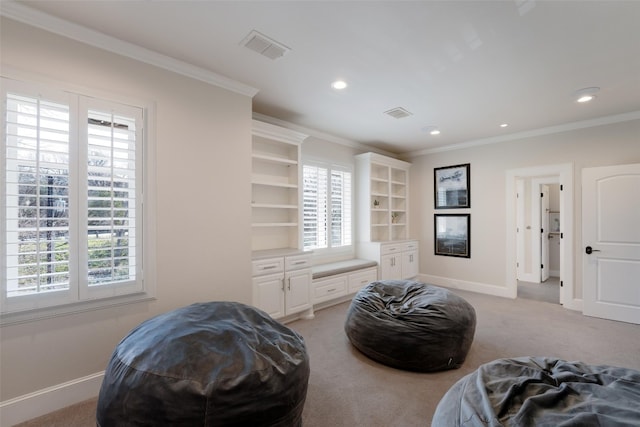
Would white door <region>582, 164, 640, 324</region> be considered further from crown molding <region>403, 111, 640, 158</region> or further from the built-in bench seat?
the built-in bench seat

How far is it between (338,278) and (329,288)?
222 mm

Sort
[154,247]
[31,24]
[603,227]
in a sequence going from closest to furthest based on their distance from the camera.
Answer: [31,24]
[154,247]
[603,227]

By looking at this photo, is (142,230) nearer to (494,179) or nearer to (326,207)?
(326,207)

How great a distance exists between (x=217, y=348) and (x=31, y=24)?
8.17 feet

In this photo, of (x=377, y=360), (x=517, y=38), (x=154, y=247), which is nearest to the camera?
(x=517, y=38)

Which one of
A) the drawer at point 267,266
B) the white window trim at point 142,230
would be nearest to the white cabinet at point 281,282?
the drawer at point 267,266

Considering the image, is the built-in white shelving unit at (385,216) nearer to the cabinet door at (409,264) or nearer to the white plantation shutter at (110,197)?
the cabinet door at (409,264)

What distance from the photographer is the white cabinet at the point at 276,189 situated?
11.7ft

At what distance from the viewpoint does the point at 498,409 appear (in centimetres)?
115

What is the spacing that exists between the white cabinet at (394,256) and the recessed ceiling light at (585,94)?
3116 mm

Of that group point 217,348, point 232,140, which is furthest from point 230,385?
point 232,140

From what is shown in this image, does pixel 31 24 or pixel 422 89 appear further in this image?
pixel 422 89

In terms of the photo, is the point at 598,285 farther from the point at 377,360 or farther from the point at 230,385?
the point at 230,385

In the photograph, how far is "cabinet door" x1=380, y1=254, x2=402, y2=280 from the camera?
4.78 m
